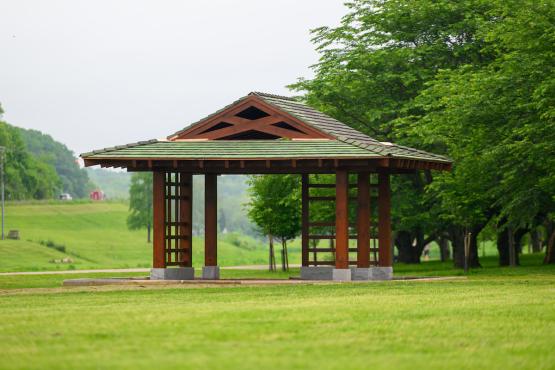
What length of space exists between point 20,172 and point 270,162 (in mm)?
109448

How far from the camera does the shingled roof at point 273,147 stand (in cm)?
3409

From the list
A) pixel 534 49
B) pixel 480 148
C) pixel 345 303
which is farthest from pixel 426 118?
pixel 345 303

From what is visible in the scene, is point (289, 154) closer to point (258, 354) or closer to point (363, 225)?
point (363, 225)

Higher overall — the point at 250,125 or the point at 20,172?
the point at 20,172

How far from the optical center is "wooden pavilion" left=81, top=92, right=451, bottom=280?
113 feet

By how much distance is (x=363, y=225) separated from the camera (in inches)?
1415

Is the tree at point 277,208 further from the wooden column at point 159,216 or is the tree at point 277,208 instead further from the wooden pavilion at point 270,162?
the wooden column at point 159,216

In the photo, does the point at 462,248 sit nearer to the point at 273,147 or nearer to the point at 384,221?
the point at 384,221

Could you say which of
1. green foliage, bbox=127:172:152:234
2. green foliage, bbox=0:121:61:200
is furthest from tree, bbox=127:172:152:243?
green foliage, bbox=0:121:61:200

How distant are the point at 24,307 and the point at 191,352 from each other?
922 cm

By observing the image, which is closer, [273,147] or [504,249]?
[273,147]

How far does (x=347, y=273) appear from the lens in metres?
35.2

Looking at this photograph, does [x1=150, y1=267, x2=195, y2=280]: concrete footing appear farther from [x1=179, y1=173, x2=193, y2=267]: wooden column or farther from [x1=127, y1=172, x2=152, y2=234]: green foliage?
[x1=127, y1=172, x2=152, y2=234]: green foliage

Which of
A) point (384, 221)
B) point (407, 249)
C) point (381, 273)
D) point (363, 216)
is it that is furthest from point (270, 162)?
point (407, 249)
